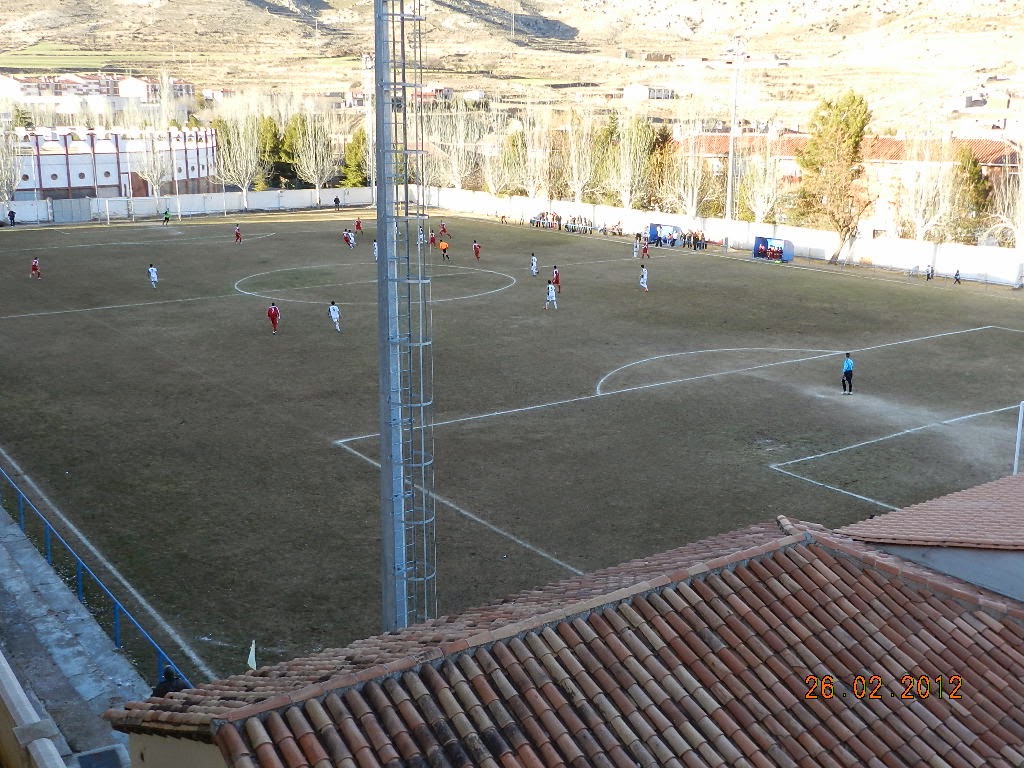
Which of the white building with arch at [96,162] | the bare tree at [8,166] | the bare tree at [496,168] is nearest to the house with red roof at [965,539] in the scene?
the bare tree at [496,168]

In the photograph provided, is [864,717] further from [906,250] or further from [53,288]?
[906,250]

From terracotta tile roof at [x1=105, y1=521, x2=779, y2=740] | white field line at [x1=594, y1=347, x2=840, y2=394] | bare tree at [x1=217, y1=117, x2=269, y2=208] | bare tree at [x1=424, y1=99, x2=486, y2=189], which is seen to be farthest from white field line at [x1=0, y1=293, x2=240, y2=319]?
bare tree at [x1=424, y1=99, x2=486, y2=189]

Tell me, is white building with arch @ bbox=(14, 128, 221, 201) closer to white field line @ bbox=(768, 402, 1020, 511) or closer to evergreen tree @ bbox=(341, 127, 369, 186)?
evergreen tree @ bbox=(341, 127, 369, 186)

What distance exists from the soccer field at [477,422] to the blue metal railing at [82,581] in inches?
19.3

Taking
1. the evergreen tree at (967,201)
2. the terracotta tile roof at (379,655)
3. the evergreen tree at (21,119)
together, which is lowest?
the terracotta tile roof at (379,655)

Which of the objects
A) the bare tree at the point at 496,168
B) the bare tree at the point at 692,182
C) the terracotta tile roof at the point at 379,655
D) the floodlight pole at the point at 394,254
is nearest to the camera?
the terracotta tile roof at the point at 379,655

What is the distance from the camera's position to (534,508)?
73.2ft

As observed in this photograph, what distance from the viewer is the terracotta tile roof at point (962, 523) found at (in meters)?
11.4

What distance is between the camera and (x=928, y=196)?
58.2 m

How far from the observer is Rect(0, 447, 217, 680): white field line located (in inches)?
633

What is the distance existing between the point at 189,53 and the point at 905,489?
198 m

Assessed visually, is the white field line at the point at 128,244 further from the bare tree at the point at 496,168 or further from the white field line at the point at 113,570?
the white field line at the point at 113,570

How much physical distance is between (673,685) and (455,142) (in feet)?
284

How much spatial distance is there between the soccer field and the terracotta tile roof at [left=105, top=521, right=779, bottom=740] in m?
5.71
